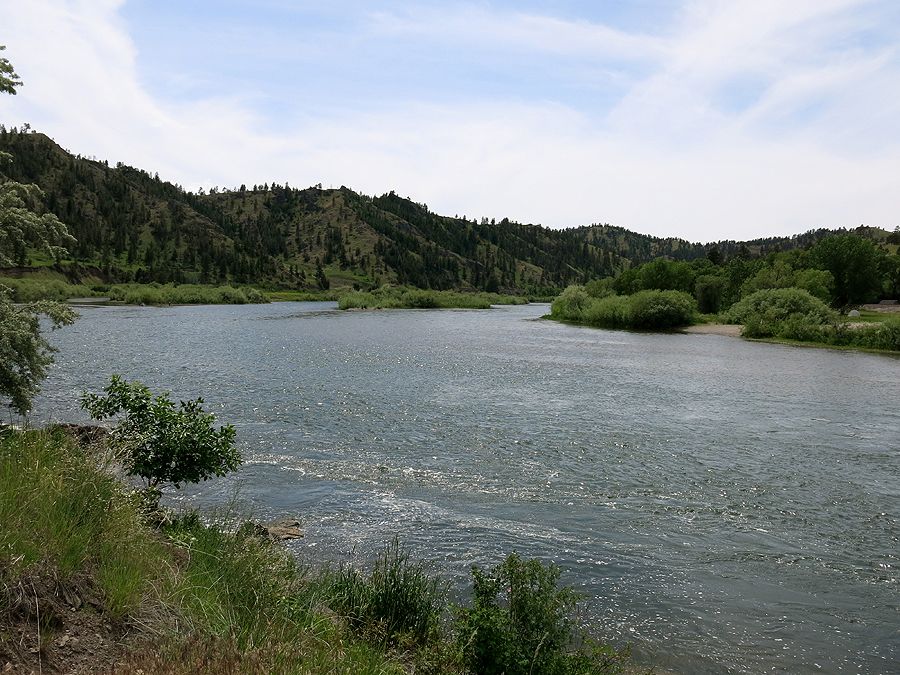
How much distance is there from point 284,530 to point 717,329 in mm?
91458

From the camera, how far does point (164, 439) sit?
1323cm

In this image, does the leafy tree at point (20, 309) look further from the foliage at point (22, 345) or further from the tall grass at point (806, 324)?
the tall grass at point (806, 324)

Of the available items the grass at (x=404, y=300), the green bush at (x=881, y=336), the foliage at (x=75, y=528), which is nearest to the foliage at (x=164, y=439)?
the foliage at (x=75, y=528)

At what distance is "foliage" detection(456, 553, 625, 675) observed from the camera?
329 inches

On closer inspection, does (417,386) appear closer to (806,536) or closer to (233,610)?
(806,536)

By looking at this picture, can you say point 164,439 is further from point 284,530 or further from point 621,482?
point 621,482

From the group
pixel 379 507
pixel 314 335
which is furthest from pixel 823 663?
pixel 314 335

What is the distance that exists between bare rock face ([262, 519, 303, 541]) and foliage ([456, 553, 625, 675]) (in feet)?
20.1

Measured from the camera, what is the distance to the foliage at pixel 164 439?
1310 cm

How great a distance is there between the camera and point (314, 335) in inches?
2953

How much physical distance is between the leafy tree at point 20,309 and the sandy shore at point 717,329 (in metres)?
87.2

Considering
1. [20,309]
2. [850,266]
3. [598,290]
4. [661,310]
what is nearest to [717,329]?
[661,310]

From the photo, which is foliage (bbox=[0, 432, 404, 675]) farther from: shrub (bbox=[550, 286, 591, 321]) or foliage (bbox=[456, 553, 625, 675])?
shrub (bbox=[550, 286, 591, 321])

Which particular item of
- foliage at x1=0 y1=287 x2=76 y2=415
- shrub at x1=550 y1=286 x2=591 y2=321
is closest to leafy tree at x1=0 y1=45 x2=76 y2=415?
foliage at x1=0 y1=287 x2=76 y2=415
